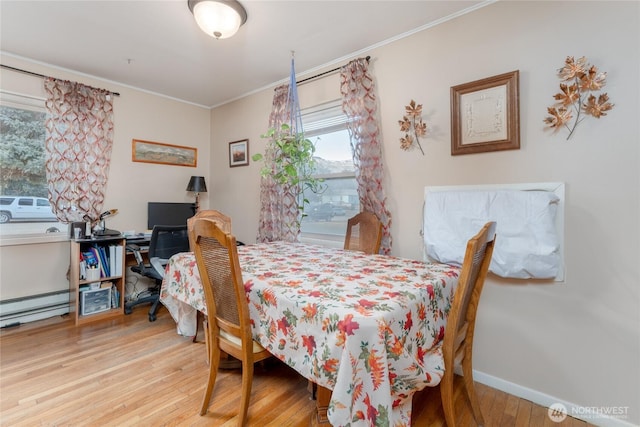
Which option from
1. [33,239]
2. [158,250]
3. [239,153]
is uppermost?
[239,153]

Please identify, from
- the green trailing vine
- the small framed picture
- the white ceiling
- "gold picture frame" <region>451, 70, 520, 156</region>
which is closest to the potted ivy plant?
the green trailing vine

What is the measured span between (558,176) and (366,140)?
4.24 ft

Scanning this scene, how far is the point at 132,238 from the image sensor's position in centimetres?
307

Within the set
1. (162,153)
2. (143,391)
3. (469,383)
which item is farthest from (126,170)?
(469,383)

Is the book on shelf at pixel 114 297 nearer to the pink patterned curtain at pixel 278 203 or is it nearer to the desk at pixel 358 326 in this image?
the pink patterned curtain at pixel 278 203

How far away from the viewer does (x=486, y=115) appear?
6.21 ft

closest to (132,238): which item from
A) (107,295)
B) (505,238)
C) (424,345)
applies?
(107,295)

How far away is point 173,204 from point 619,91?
396 cm

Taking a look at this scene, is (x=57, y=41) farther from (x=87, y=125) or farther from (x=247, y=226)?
(x=247, y=226)

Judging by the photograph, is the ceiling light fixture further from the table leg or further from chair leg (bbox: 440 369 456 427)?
chair leg (bbox: 440 369 456 427)

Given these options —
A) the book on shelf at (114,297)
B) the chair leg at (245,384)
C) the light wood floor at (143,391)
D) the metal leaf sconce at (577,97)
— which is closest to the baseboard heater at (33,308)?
the light wood floor at (143,391)

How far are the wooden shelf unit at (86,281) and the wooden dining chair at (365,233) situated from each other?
2.27 m

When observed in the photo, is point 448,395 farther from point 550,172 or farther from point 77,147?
point 77,147

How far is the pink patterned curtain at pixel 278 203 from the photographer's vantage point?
9.69 ft
